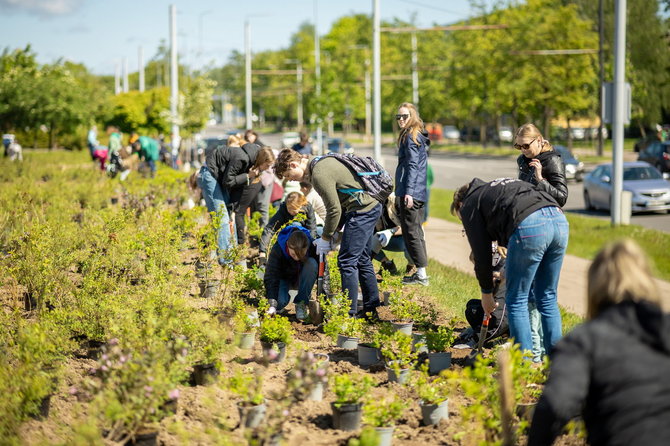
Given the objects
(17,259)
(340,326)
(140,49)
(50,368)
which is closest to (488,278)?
(340,326)

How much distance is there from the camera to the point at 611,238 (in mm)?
16125

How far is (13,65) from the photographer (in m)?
55.2

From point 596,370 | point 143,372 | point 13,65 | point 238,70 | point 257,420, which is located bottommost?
point 257,420

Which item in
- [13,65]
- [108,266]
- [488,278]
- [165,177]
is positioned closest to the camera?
[488,278]

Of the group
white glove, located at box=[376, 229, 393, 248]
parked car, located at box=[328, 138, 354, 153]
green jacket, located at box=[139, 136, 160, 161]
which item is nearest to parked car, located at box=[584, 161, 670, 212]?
green jacket, located at box=[139, 136, 160, 161]

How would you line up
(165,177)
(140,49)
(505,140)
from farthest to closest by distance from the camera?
(505,140), (140,49), (165,177)

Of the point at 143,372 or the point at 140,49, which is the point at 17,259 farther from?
the point at 140,49

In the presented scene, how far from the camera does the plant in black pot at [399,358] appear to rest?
5.58m

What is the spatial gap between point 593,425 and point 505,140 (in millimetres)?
77807

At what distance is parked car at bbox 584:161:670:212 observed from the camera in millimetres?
22266

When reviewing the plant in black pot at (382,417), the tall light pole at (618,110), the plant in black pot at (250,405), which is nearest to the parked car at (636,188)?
the tall light pole at (618,110)

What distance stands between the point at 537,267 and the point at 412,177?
3.69 m

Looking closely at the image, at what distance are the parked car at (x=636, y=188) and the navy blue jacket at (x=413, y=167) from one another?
13.7m

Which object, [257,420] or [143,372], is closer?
[143,372]
